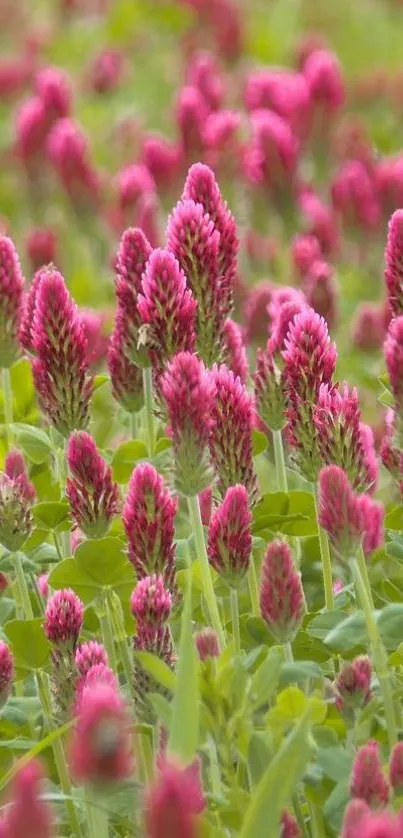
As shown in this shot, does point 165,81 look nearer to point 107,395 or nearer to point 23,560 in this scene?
point 107,395

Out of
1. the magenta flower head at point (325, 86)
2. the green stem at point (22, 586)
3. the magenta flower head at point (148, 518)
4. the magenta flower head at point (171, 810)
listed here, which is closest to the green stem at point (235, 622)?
the magenta flower head at point (148, 518)

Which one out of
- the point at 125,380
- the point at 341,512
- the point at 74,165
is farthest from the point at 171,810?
the point at 74,165

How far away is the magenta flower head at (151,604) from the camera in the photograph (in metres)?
2.24

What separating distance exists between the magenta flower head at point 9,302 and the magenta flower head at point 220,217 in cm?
34

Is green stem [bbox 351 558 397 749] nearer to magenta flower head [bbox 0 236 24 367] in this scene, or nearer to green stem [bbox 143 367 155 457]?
green stem [bbox 143 367 155 457]

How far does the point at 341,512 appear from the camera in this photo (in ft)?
7.07

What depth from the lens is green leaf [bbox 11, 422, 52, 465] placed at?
2.84 meters

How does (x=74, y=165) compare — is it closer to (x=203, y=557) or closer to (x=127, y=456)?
(x=127, y=456)

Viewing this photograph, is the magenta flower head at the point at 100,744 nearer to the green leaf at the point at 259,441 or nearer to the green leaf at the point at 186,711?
the green leaf at the point at 186,711

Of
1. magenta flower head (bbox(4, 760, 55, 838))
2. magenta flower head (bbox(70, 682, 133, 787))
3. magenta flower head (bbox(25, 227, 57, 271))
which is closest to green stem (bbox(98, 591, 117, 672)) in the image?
magenta flower head (bbox(70, 682, 133, 787))

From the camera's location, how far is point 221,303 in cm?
261

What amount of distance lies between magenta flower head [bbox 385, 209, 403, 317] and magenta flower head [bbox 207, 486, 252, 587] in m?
0.41

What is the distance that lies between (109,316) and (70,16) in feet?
20.6

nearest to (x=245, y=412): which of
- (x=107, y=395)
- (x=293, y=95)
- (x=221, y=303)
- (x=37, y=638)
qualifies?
(x=221, y=303)
